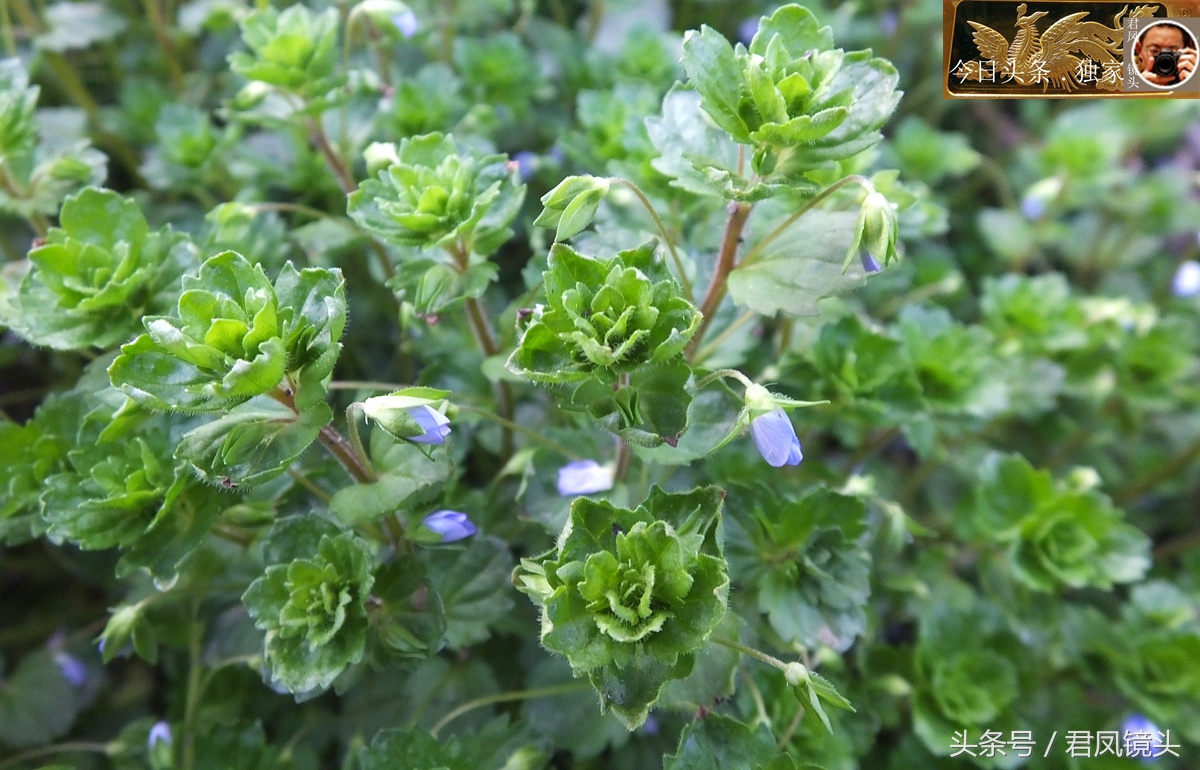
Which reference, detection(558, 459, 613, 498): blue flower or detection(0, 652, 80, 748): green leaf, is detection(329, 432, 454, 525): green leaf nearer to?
detection(558, 459, 613, 498): blue flower

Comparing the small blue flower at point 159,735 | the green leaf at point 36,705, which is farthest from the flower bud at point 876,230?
the green leaf at point 36,705

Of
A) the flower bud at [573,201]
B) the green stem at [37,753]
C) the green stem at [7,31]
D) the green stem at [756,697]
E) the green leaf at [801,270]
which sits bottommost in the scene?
the green stem at [37,753]

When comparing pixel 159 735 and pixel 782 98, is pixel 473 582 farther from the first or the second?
pixel 782 98

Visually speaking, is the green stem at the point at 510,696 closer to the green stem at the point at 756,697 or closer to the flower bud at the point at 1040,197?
the green stem at the point at 756,697

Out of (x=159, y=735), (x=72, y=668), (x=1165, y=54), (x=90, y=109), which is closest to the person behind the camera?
(x=159, y=735)

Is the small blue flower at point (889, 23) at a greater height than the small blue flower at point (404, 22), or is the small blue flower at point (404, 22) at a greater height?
the small blue flower at point (404, 22)

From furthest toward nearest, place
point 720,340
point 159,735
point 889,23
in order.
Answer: point 889,23 < point 159,735 < point 720,340

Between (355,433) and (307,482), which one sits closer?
(355,433)

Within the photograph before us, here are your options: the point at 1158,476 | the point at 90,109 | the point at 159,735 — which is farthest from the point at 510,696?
the point at 90,109
